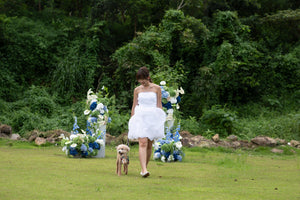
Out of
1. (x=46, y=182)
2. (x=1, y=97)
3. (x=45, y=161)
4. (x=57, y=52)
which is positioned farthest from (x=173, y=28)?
(x=46, y=182)

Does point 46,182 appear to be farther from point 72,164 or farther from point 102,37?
point 102,37

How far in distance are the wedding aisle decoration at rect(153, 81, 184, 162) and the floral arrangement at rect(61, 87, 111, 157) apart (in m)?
1.33

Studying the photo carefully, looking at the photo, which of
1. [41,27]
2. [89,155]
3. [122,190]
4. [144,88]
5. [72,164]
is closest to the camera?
[122,190]

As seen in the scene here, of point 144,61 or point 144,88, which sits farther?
point 144,61

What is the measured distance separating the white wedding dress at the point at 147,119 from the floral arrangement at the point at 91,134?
9.00 ft

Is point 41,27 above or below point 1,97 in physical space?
above

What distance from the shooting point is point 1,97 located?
19.3m

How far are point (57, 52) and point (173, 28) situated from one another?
6216 millimetres

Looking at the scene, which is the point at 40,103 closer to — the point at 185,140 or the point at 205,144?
the point at 185,140

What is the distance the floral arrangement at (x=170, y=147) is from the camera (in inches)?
367

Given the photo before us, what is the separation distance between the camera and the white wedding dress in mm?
6844

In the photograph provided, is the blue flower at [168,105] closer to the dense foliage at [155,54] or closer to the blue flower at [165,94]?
the blue flower at [165,94]

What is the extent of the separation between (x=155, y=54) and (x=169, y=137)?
30.8ft

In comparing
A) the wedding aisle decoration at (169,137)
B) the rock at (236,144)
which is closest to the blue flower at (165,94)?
the wedding aisle decoration at (169,137)
